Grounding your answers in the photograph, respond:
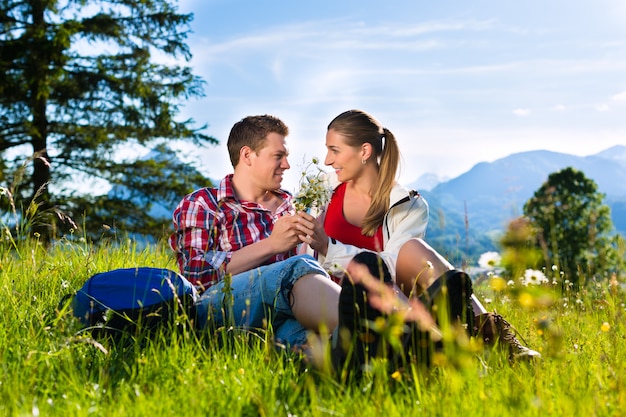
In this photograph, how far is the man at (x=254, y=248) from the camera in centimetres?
308

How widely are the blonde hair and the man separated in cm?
45

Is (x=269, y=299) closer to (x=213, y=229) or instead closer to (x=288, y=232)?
(x=288, y=232)

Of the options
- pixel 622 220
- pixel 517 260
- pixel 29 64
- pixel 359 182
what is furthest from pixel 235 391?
pixel 622 220

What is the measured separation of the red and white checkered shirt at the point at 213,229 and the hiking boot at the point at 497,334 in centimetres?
135

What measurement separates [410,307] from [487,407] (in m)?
0.55

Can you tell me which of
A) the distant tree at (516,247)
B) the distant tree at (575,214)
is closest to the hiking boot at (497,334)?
the distant tree at (516,247)

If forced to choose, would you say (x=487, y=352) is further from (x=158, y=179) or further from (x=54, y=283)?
(x=158, y=179)

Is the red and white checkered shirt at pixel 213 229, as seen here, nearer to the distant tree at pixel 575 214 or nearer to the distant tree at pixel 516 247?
the distant tree at pixel 516 247

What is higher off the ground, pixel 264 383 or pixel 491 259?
pixel 491 259

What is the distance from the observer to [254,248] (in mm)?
3652

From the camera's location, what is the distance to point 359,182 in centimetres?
416

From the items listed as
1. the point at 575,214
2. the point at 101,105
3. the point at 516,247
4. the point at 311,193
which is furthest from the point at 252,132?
the point at 575,214

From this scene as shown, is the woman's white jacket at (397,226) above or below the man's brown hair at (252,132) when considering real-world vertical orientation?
below

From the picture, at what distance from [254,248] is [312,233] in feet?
1.12
